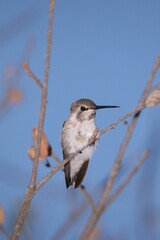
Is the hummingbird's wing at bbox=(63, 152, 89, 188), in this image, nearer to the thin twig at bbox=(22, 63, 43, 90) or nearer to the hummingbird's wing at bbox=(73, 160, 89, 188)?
the hummingbird's wing at bbox=(73, 160, 89, 188)

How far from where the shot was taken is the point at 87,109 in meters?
4.14

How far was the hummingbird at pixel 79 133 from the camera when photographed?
3.98 metres

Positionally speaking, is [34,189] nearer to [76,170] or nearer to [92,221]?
[92,221]

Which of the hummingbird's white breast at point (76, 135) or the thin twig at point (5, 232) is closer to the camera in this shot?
the thin twig at point (5, 232)

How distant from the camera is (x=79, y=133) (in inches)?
160

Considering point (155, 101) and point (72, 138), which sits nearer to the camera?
point (155, 101)

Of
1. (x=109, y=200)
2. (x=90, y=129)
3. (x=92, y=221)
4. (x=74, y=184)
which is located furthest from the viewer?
(x=90, y=129)

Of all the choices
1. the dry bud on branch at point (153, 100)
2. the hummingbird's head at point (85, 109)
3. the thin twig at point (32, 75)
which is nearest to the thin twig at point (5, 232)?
the thin twig at point (32, 75)

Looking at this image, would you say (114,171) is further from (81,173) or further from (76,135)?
(81,173)

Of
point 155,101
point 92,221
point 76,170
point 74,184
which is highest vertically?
point 76,170

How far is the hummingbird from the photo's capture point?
398 cm

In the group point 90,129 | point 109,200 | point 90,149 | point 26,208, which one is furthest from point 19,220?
point 90,149

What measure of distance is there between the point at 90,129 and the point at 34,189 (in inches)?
89.0

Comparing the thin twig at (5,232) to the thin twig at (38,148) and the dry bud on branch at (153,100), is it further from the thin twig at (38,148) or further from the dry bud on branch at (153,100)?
the dry bud on branch at (153,100)
